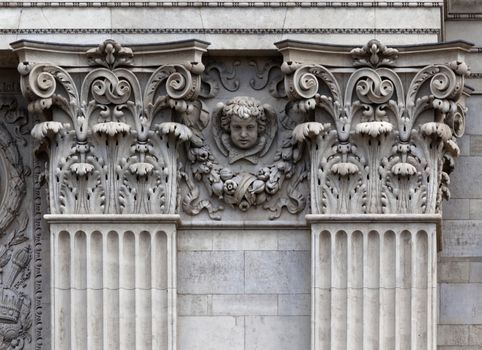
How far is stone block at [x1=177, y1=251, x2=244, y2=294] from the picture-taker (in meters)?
29.7

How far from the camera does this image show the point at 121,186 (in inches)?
1164

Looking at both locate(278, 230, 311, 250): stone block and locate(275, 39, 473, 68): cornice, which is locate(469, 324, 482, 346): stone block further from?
locate(275, 39, 473, 68): cornice

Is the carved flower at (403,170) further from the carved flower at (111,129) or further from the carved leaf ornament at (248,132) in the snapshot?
the carved flower at (111,129)

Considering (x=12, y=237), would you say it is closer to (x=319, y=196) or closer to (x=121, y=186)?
(x=121, y=186)

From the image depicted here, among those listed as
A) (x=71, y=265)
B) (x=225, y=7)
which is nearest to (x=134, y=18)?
(x=225, y=7)

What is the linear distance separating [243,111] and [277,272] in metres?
2.22

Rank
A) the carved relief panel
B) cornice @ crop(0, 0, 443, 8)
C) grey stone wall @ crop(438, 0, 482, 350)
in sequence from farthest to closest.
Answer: grey stone wall @ crop(438, 0, 482, 350), the carved relief panel, cornice @ crop(0, 0, 443, 8)

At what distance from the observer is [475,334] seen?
102ft

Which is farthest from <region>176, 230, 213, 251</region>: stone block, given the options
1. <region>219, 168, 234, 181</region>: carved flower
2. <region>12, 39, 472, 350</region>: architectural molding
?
<region>219, 168, 234, 181</region>: carved flower

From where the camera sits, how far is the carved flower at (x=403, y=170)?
96.4 ft

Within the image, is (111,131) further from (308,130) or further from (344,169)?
(344,169)

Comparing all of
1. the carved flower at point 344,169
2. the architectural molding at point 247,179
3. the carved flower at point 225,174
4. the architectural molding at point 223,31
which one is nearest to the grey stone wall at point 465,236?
the architectural molding at point 247,179

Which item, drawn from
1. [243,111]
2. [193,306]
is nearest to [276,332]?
[193,306]

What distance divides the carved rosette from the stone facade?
0.08ft
